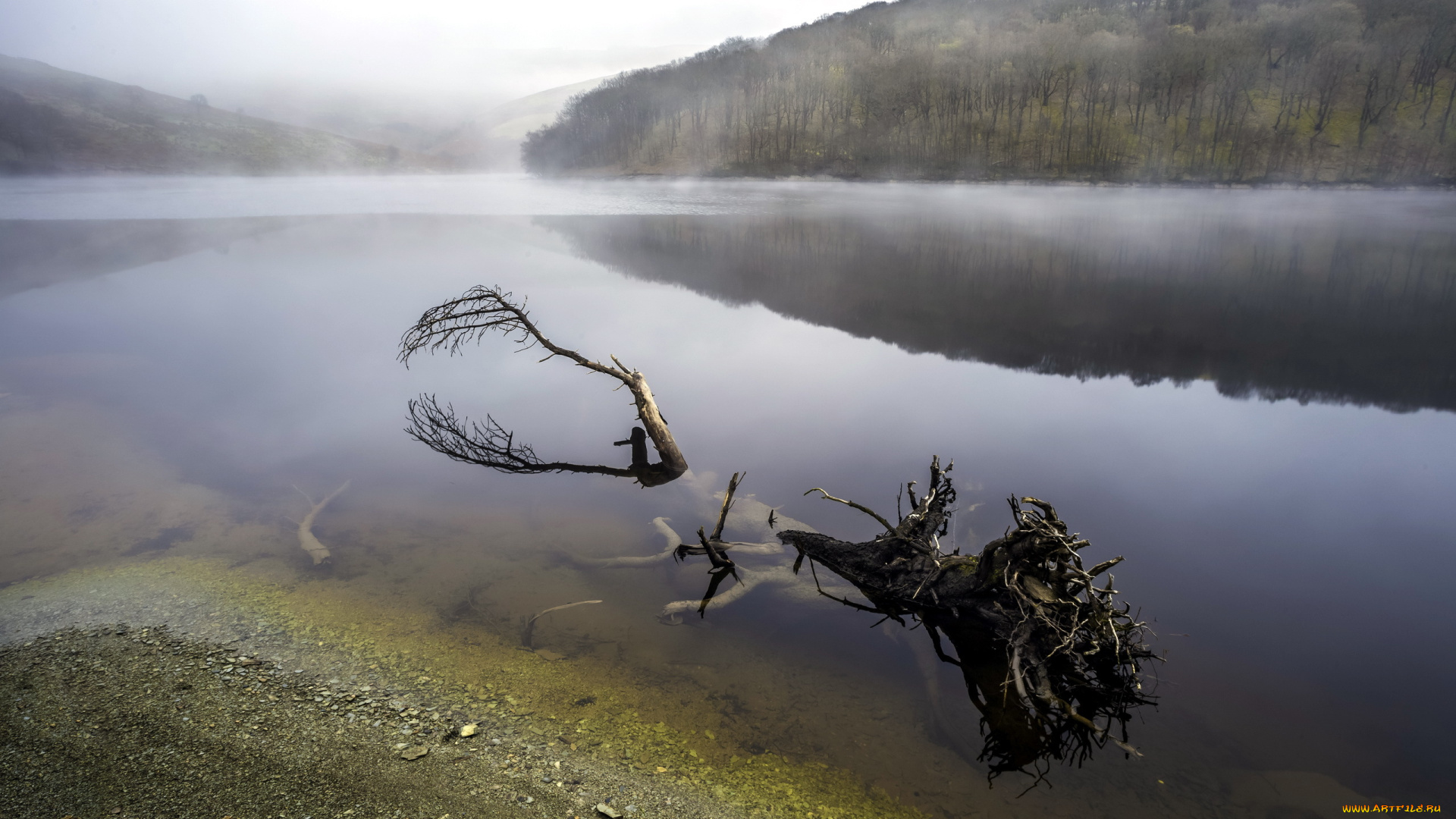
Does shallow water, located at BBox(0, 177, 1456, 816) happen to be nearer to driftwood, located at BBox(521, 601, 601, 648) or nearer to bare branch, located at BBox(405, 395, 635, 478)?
driftwood, located at BBox(521, 601, 601, 648)

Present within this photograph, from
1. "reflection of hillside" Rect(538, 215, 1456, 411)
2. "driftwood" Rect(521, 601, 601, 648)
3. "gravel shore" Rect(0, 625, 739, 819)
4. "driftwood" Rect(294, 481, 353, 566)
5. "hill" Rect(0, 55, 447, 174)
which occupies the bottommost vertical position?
"driftwood" Rect(521, 601, 601, 648)

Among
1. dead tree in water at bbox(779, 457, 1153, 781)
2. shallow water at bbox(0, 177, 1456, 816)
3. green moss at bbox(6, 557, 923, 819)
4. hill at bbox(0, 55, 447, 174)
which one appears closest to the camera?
green moss at bbox(6, 557, 923, 819)

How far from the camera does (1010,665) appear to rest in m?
5.91

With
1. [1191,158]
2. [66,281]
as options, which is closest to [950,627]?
[66,281]

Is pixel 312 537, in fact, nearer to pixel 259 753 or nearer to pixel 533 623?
pixel 533 623

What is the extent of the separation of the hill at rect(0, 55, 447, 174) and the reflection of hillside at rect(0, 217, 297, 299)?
110727 mm

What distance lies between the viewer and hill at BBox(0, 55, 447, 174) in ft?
445

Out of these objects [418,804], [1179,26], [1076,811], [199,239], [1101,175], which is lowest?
[1076,811]

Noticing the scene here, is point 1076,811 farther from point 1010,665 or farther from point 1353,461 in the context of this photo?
point 1353,461

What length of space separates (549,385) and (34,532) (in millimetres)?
9462

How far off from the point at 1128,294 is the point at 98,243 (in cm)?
5788

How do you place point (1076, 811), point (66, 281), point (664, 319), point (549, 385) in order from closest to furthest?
point (1076, 811), point (549, 385), point (664, 319), point (66, 281)

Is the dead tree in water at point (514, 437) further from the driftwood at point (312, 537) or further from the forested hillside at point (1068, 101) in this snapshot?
the forested hillside at point (1068, 101)

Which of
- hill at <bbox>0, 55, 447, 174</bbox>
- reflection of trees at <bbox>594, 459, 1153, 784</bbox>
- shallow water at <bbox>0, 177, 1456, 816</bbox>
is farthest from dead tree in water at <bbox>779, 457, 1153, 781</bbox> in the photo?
hill at <bbox>0, 55, 447, 174</bbox>
